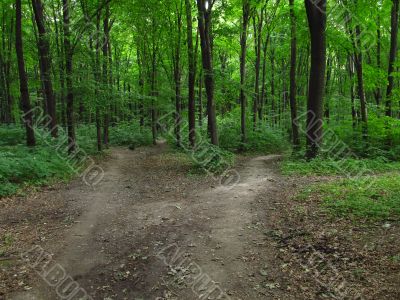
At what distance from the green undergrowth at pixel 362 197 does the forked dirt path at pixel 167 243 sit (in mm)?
1387

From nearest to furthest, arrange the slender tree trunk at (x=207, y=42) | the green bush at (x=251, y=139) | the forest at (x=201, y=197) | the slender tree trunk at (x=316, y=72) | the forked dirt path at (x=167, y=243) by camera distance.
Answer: the forked dirt path at (x=167, y=243) → the forest at (x=201, y=197) → the slender tree trunk at (x=316, y=72) → the slender tree trunk at (x=207, y=42) → the green bush at (x=251, y=139)

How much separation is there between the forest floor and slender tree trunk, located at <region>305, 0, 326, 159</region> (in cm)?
386

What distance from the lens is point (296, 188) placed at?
32.3 feet

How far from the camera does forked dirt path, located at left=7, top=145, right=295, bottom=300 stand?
5.16 metres

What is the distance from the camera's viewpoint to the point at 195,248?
6375mm

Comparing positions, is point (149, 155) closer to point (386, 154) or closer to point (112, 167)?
point (112, 167)

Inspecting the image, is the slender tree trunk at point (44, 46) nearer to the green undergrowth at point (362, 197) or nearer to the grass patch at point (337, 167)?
the grass patch at point (337, 167)

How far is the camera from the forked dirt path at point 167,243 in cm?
516

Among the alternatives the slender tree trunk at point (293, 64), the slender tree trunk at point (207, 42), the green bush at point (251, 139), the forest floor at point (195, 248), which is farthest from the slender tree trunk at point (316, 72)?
the green bush at point (251, 139)

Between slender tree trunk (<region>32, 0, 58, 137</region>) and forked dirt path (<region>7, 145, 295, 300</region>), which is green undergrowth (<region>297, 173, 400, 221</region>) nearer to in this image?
forked dirt path (<region>7, 145, 295, 300</region>)

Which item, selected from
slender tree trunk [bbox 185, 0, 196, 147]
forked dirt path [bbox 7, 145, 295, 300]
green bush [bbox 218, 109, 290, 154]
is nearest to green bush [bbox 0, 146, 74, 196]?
forked dirt path [bbox 7, 145, 295, 300]

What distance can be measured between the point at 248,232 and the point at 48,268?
3.91m

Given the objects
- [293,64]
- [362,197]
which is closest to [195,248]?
[362,197]

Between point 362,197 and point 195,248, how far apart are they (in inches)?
167
